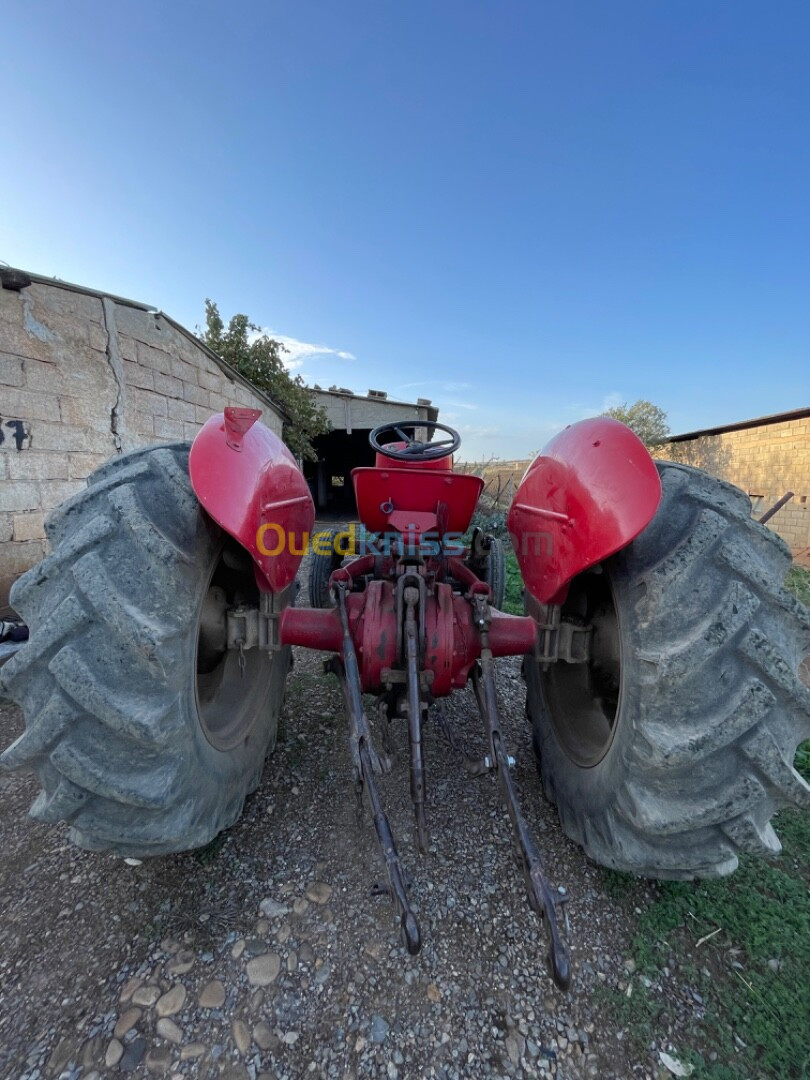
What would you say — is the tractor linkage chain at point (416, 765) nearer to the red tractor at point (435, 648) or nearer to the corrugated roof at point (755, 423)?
the red tractor at point (435, 648)

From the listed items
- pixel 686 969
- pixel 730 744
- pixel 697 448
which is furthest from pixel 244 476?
pixel 697 448

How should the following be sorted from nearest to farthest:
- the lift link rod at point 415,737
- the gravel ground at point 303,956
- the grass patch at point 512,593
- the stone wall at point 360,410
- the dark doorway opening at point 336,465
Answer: the gravel ground at point 303,956, the lift link rod at point 415,737, the grass patch at point 512,593, the stone wall at point 360,410, the dark doorway opening at point 336,465

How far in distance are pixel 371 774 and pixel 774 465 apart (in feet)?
33.0

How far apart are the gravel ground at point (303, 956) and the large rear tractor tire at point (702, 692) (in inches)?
13.6

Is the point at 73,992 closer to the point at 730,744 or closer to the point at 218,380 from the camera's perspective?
the point at 730,744

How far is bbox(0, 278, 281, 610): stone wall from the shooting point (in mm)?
3094

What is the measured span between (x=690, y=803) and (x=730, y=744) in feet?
0.54

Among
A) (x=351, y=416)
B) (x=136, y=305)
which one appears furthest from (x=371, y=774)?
(x=351, y=416)

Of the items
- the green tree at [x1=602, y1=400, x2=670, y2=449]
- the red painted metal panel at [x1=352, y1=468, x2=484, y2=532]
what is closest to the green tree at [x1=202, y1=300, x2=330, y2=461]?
the red painted metal panel at [x1=352, y1=468, x2=484, y2=532]

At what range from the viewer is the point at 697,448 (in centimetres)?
1066

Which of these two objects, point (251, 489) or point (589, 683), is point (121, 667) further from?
point (589, 683)

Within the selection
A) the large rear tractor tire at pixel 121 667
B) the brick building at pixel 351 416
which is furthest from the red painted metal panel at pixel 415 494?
the brick building at pixel 351 416

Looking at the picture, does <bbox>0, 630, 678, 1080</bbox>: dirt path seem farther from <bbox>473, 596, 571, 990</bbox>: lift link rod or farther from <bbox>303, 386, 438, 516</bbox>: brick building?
<bbox>303, 386, 438, 516</bbox>: brick building

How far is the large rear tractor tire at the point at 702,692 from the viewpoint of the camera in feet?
3.44
